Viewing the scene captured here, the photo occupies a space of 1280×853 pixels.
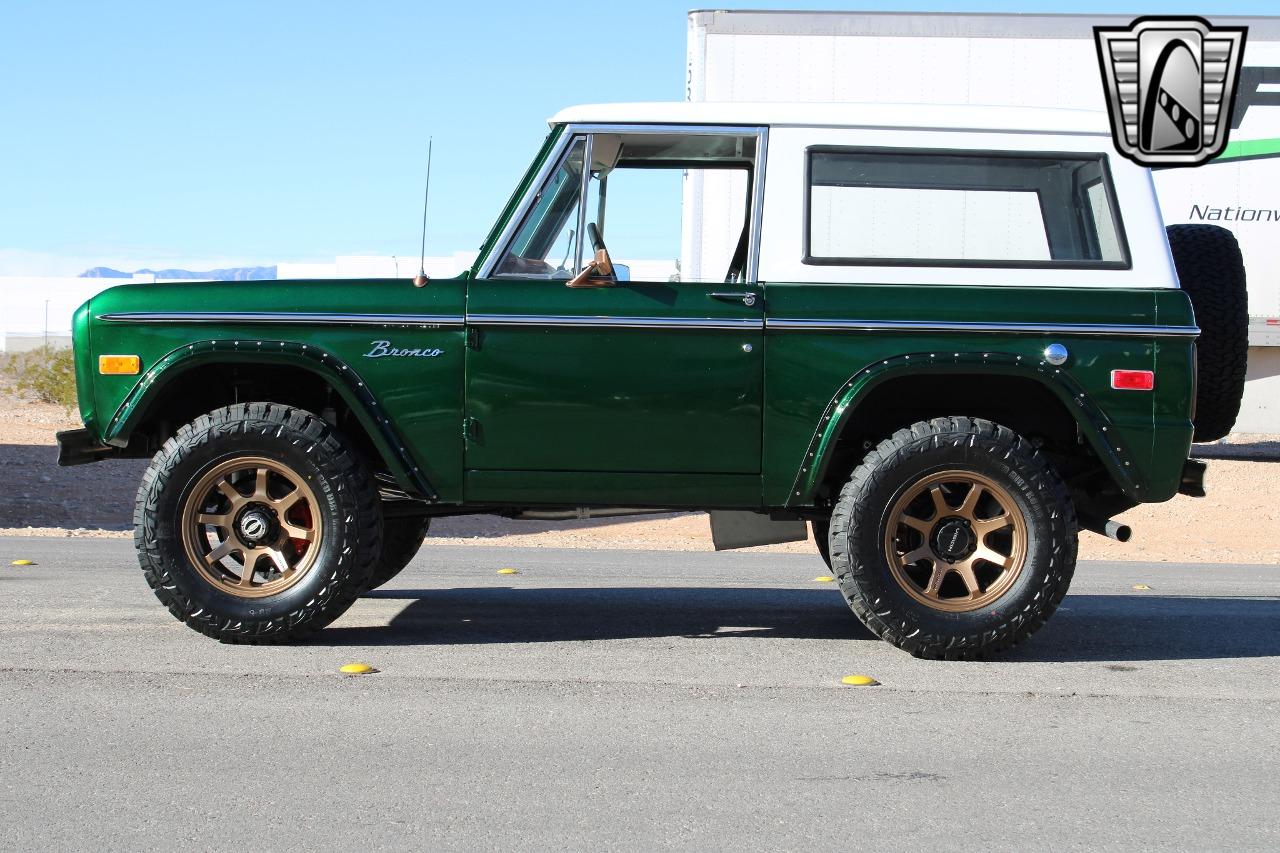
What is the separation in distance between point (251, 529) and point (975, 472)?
2755 mm

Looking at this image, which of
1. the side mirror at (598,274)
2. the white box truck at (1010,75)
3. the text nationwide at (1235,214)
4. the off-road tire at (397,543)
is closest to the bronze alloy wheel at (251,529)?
the off-road tire at (397,543)

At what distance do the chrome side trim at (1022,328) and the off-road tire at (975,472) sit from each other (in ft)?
1.19

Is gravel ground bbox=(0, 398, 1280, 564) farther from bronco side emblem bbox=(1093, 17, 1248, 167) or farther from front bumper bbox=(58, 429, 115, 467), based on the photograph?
front bumper bbox=(58, 429, 115, 467)

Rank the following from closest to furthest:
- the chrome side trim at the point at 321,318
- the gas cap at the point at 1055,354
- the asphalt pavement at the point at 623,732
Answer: the asphalt pavement at the point at 623,732, the gas cap at the point at 1055,354, the chrome side trim at the point at 321,318

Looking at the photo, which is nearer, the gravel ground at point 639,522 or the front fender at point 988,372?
the front fender at point 988,372

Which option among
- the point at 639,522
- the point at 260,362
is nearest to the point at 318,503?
the point at 260,362

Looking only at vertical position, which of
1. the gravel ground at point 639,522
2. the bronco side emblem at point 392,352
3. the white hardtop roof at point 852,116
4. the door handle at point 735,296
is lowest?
the gravel ground at point 639,522

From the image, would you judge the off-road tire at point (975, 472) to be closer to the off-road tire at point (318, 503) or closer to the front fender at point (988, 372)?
the front fender at point (988, 372)

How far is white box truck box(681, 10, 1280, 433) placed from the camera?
52.4 ft

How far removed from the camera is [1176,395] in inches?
216

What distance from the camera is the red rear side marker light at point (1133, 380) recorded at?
5.45 m

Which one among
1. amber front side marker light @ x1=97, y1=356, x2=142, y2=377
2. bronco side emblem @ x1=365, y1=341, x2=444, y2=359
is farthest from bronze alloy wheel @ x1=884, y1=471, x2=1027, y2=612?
amber front side marker light @ x1=97, y1=356, x2=142, y2=377

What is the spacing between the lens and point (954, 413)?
5938mm

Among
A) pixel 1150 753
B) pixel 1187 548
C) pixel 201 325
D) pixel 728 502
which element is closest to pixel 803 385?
pixel 728 502
